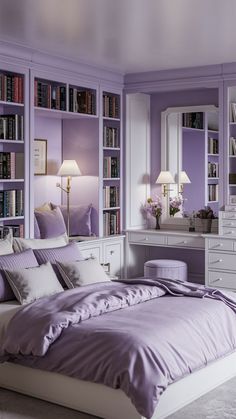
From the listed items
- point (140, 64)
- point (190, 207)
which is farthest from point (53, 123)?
point (190, 207)

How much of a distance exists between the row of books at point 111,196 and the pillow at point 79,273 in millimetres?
2271

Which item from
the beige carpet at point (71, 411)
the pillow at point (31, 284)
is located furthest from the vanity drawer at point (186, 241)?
the beige carpet at point (71, 411)

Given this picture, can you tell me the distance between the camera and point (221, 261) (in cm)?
677

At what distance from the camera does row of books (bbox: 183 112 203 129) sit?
738 centimetres

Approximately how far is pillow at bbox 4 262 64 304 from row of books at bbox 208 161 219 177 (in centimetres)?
294

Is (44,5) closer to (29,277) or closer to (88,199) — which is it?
(29,277)

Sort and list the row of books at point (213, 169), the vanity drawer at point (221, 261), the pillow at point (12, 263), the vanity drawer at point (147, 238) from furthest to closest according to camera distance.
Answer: the vanity drawer at point (147, 238), the row of books at point (213, 169), the vanity drawer at point (221, 261), the pillow at point (12, 263)

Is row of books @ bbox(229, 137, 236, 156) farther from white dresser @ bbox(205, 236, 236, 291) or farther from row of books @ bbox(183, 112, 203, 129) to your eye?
white dresser @ bbox(205, 236, 236, 291)

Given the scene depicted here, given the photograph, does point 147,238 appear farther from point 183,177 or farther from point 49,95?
point 49,95

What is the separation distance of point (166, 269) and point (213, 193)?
39.9 inches

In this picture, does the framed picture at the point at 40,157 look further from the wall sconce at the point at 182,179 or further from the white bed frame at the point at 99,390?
the white bed frame at the point at 99,390

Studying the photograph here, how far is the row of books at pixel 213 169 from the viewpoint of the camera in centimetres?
711

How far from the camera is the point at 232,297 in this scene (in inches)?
192

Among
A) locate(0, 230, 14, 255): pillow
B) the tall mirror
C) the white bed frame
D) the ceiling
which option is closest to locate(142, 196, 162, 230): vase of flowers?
the tall mirror
